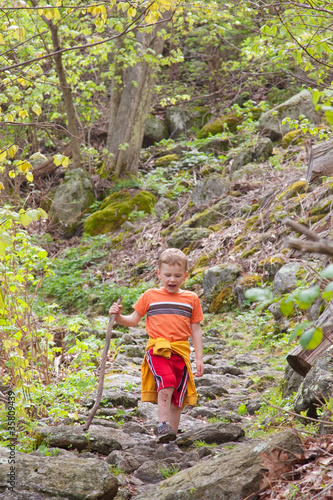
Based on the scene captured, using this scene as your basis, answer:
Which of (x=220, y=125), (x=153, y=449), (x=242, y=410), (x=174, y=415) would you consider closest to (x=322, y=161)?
(x=242, y=410)

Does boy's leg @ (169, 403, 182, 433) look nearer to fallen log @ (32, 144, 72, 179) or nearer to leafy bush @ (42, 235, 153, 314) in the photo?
leafy bush @ (42, 235, 153, 314)

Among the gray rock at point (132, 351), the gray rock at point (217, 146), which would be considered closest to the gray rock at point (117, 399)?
the gray rock at point (132, 351)

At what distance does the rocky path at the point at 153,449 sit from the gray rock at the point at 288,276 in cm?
99

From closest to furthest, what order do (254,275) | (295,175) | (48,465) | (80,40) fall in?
(48,465)
(254,275)
(295,175)
(80,40)

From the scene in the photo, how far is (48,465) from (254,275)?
5.54 m

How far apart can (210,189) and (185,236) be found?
1.47m

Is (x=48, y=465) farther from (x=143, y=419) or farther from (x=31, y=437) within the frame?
(x=143, y=419)

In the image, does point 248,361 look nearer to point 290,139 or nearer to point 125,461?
point 125,461

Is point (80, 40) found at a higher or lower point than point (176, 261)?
higher

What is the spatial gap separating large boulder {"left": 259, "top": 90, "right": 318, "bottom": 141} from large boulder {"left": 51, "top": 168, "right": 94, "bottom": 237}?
204 inches

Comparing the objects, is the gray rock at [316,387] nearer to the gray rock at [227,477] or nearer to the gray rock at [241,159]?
the gray rock at [227,477]

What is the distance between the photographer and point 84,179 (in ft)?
49.1

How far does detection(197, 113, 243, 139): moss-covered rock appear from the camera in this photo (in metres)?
16.6

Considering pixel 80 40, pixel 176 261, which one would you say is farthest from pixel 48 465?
pixel 80 40
